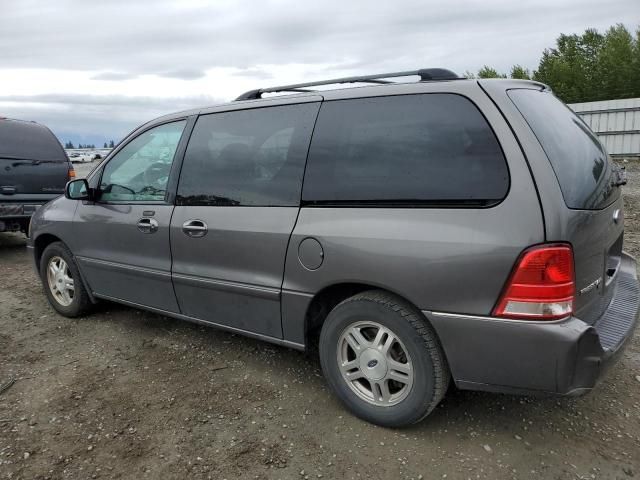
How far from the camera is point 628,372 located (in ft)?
10.7

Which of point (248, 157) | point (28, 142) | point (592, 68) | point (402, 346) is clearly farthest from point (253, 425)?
point (592, 68)

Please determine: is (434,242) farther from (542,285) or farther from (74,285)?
(74,285)

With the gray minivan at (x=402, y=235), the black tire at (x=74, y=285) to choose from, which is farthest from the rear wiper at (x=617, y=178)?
the black tire at (x=74, y=285)

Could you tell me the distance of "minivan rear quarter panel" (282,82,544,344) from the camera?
222 cm

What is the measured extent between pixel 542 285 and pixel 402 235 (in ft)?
2.13

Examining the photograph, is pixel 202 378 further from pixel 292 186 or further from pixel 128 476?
pixel 292 186

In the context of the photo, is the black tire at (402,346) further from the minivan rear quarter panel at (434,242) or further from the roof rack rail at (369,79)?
the roof rack rail at (369,79)

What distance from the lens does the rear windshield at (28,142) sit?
7113 mm

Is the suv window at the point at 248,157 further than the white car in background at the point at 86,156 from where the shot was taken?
No

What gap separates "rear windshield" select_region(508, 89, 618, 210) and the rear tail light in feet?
0.86

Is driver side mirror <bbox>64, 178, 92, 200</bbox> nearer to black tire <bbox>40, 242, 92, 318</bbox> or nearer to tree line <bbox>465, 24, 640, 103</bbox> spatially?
black tire <bbox>40, 242, 92, 318</bbox>

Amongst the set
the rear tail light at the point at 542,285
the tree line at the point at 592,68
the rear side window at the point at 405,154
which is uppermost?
the tree line at the point at 592,68

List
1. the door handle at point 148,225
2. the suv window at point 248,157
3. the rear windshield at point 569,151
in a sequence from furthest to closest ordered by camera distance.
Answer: the door handle at point 148,225 < the suv window at point 248,157 < the rear windshield at point 569,151

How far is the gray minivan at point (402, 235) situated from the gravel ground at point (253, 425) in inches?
9.8
